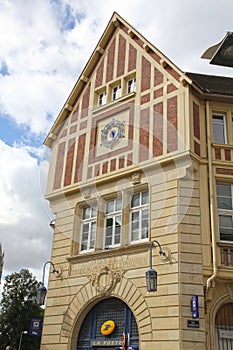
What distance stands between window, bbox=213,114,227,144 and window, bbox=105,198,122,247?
4.14 metres

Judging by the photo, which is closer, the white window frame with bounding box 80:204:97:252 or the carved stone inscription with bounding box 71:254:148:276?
the carved stone inscription with bounding box 71:254:148:276

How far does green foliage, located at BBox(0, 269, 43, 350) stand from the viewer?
42031 millimetres

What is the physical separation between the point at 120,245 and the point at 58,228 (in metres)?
3.46

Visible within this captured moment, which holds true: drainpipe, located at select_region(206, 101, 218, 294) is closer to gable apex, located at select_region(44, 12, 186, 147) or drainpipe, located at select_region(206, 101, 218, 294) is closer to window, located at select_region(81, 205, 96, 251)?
window, located at select_region(81, 205, 96, 251)

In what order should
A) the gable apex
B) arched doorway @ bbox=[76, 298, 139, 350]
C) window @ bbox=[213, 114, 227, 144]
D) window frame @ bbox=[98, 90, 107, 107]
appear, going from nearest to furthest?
1. arched doorway @ bbox=[76, 298, 139, 350]
2. window @ bbox=[213, 114, 227, 144]
3. window frame @ bbox=[98, 90, 107, 107]
4. the gable apex

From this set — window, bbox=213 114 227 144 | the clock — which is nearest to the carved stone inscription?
the clock

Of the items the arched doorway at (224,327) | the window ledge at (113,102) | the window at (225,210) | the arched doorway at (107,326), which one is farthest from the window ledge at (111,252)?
the window ledge at (113,102)

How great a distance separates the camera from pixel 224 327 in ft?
39.2

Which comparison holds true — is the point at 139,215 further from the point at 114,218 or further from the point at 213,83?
the point at 213,83

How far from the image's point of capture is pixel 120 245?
14.2 meters

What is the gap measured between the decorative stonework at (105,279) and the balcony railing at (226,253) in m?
3.31

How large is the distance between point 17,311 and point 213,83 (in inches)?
1359

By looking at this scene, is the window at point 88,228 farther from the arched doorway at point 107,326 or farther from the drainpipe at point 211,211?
the drainpipe at point 211,211

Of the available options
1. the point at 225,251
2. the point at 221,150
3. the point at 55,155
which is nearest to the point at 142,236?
the point at 225,251
